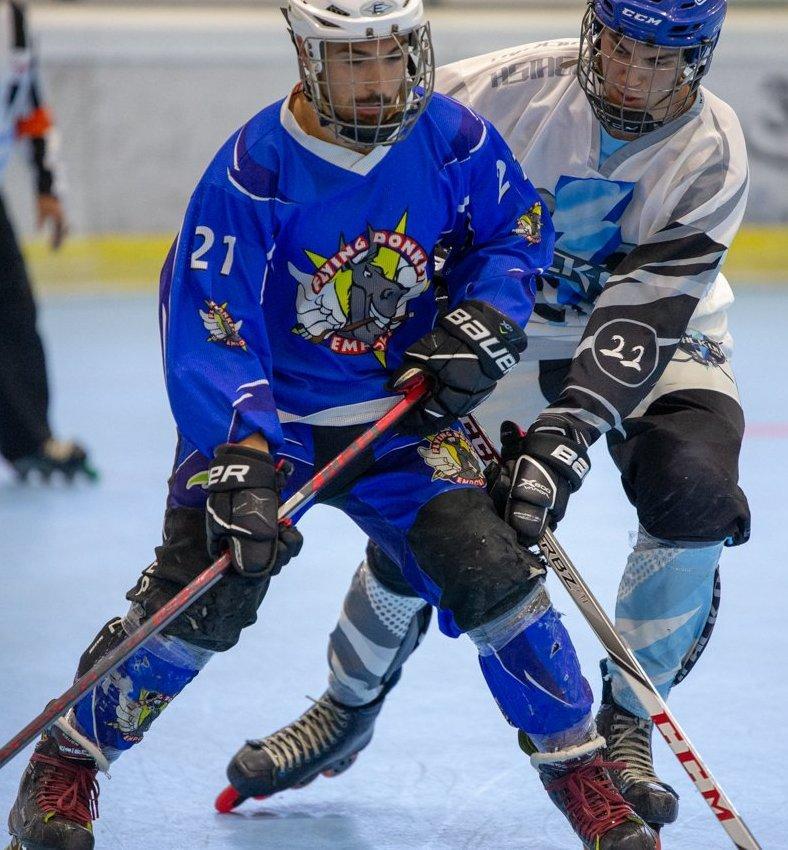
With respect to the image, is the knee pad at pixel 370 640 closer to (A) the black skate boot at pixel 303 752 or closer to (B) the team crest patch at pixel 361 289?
(A) the black skate boot at pixel 303 752

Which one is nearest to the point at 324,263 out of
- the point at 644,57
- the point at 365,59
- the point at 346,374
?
the point at 346,374

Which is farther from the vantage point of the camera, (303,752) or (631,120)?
(303,752)

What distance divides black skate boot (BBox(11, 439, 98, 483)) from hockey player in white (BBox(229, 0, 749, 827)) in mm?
2155

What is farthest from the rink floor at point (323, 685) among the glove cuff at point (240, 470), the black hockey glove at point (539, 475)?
the glove cuff at point (240, 470)

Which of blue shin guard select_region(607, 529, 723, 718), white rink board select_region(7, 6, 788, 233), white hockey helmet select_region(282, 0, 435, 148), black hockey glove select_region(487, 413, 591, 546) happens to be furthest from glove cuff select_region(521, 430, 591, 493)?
white rink board select_region(7, 6, 788, 233)

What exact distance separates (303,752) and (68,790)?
21.2 inches

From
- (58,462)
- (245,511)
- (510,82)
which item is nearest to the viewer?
(245,511)

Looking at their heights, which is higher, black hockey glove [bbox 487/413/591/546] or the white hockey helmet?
the white hockey helmet

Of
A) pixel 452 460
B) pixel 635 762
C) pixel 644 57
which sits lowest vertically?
pixel 635 762

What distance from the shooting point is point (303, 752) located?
2652mm

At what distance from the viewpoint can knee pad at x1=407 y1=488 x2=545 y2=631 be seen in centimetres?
212

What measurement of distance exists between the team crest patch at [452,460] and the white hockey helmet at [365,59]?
0.48 metres

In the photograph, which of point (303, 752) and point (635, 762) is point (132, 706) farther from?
point (635, 762)

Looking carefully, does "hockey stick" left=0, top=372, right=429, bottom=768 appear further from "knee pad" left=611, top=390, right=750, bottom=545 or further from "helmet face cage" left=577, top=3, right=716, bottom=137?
"helmet face cage" left=577, top=3, right=716, bottom=137
